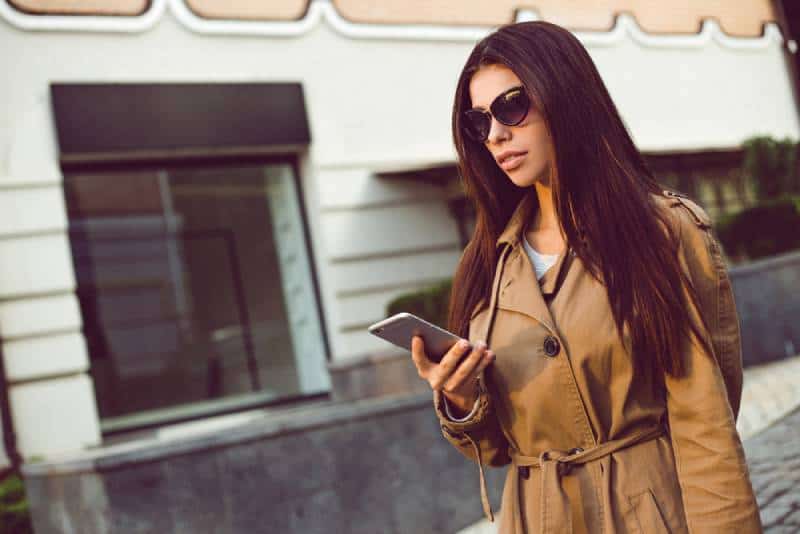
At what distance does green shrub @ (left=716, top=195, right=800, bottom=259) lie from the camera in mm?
9812

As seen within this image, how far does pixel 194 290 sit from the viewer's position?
51.8 ft

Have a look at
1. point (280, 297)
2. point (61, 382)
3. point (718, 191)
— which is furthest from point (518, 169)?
point (718, 191)

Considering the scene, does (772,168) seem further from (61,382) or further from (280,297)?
(61,382)

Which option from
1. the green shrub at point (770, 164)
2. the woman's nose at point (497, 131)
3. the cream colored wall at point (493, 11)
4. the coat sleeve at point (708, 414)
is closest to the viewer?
the coat sleeve at point (708, 414)

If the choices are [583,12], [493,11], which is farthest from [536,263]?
[583,12]

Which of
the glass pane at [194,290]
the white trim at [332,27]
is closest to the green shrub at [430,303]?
the glass pane at [194,290]

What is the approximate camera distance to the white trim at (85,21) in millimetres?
7918

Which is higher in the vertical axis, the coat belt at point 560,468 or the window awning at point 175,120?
the window awning at point 175,120

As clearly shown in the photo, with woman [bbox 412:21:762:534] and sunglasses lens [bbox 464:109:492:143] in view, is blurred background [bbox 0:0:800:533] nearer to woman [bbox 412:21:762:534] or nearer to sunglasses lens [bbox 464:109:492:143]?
woman [bbox 412:21:762:534]

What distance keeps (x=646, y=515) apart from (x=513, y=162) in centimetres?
81

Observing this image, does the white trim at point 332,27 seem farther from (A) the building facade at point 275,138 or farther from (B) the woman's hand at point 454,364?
(B) the woman's hand at point 454,364

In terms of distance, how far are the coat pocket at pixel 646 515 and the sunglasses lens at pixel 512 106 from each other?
2.76ft

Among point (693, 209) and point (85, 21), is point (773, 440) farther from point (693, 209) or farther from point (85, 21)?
point (85, 21)

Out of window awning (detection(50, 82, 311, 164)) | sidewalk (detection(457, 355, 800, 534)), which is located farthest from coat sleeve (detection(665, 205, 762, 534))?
window awning (detection(50, 82, 311, 164))
